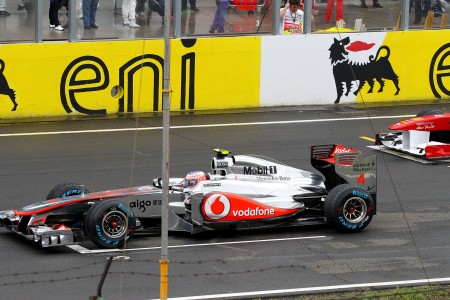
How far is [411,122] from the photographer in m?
18.5

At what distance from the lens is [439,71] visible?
24.1 m

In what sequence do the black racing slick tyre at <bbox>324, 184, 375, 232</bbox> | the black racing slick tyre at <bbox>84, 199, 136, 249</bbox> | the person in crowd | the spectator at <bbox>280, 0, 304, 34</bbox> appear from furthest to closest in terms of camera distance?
the spectator at <bbox>280, 0, 304, 34</bbox>, the person in crowd, the black racing slick tyre at <bbox>324, 184, 375, 232</bbox>, the black racing slick tyre at <bbox>84, 199, 136, 249</bbox>

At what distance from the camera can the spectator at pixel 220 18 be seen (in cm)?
2252

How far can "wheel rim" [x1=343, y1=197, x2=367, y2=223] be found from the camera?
14.2 metres

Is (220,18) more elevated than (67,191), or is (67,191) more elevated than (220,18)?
(220,18)

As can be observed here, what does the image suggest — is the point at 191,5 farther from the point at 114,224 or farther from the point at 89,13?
the point at 114,224

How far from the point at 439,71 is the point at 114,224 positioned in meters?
12.6

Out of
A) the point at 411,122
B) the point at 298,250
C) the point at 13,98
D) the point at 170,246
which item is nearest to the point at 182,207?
the point at 170,246

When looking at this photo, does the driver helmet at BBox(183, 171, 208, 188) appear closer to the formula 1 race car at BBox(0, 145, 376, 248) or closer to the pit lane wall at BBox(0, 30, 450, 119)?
the formula 1 race car at BBox(0, 145, 376, 248)

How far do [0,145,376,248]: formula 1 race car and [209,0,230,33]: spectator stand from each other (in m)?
7.90

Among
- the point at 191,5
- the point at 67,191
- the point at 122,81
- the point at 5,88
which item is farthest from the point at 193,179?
the point at 191,5

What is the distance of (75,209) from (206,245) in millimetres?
1628

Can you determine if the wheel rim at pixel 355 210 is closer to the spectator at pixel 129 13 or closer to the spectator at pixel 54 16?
the spectator at pixel 129 13

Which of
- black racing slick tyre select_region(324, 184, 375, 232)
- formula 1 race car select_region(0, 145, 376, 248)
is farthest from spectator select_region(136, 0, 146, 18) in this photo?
black racing slick tyre select_region(324, 184, 375, 232)
